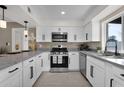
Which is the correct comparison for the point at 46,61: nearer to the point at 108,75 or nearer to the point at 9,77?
the point at 108,75

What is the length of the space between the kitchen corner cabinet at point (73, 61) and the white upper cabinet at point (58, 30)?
0.73 metres

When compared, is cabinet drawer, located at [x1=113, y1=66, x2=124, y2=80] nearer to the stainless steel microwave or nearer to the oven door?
the oven door

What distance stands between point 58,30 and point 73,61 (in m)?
1.53

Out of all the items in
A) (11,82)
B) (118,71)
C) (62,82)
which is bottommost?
(62,82)

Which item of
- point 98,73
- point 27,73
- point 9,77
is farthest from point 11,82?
point 98,73

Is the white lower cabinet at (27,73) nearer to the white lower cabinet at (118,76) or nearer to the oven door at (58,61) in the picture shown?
the white lower cabinet at (118,76)

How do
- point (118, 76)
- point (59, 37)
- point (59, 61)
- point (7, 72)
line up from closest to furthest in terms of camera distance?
point (7, 72), point (118, 76), point (59, 61), point (59, 37)

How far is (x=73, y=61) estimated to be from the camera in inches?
233

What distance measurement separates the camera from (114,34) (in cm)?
409

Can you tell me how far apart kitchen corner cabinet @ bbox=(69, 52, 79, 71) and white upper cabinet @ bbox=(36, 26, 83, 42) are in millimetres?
731

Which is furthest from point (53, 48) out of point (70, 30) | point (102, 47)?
point (102, 47)

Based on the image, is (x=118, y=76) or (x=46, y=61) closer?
(x=118, y=76)
